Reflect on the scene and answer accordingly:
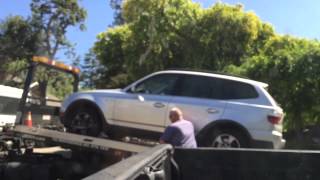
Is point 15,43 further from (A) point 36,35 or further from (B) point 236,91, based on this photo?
(B) point 236,91

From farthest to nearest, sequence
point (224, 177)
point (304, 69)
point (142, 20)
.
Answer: point (142, 20), point (304, 69), point (224, 177)

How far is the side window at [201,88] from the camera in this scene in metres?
10.5

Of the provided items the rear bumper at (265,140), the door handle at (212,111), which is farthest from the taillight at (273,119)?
the door handle at (212,111)

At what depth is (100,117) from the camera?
35.1 ft

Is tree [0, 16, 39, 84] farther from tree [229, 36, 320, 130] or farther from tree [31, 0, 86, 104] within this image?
tree [229, 36, 320, 130]

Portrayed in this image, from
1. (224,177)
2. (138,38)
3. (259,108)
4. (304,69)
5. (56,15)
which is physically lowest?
(224,177)

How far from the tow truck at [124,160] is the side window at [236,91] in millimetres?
2083

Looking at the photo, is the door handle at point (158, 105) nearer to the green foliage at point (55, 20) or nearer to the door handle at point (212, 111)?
the door handle at point (212, 111)

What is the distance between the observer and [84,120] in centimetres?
1074

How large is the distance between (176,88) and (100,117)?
1372mm

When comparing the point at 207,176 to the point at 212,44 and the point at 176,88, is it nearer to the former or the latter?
the point at 176,88

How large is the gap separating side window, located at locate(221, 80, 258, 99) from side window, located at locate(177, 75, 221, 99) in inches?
4.7

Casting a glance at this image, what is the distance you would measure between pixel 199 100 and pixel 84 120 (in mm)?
1995

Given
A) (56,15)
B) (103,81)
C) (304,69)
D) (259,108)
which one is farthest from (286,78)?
(56,15)
